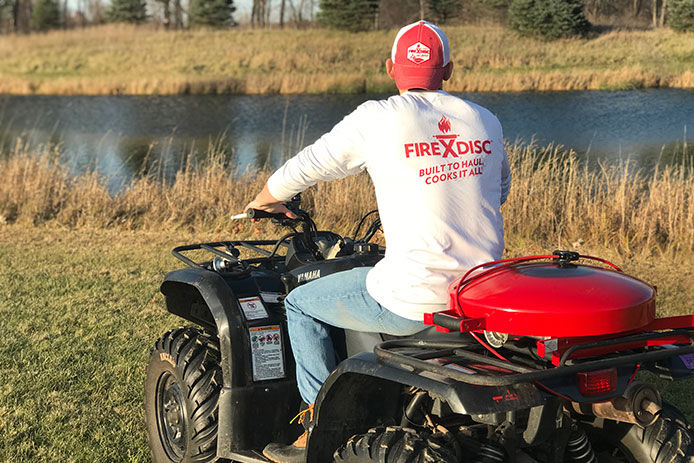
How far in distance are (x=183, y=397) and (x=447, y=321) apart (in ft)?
4.99

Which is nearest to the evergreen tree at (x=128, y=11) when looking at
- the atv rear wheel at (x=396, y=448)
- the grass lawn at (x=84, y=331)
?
the grass lawn at (x=84, y=331)

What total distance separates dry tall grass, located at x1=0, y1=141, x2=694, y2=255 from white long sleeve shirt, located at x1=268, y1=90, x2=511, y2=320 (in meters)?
5.84

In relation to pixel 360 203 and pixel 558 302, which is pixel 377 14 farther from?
pixel 558 302

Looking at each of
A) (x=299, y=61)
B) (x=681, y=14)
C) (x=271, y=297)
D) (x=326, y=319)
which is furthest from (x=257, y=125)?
(x=326, y=319)

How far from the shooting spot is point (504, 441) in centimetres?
249

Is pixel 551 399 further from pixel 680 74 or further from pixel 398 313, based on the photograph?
pixel 680 74

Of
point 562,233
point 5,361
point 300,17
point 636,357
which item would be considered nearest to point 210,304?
point 636,357

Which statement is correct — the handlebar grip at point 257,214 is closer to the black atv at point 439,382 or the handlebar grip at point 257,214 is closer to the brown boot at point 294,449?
the black atv at point 439,382

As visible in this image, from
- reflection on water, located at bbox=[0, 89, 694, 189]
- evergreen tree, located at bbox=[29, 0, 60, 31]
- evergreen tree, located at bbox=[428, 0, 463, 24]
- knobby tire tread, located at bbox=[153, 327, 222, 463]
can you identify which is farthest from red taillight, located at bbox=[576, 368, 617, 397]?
evergreen tree, located at bbox=[29, 0, 60, 31]

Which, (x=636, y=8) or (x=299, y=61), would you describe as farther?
(x=299, y=61)

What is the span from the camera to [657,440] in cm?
256

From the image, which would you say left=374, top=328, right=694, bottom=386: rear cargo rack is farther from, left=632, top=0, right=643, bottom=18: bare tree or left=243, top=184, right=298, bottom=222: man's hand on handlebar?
left=632, top=0, right=643, bottom=18: bare tree

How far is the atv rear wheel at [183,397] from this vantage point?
336 cm

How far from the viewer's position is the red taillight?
2.27 meters
